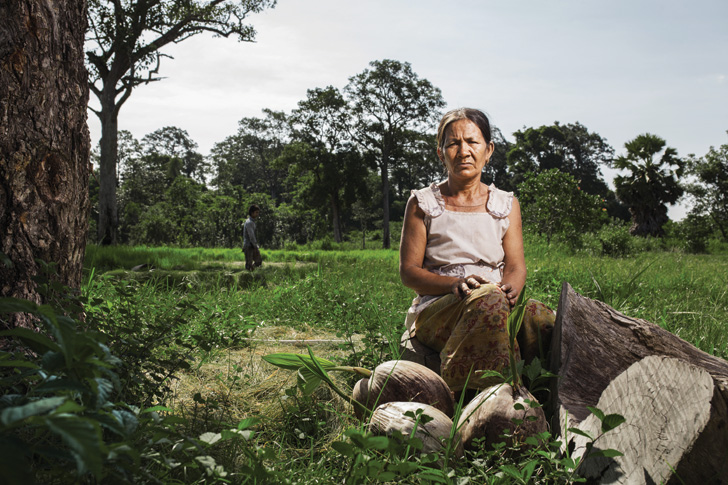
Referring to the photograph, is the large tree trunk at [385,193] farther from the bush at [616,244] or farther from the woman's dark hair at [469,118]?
the woman's dark hair at [469,118]

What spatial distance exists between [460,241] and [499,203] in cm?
35

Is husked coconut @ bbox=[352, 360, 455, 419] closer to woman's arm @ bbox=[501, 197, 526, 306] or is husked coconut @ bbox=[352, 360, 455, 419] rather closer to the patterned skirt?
the patterned skirt

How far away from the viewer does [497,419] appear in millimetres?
2053

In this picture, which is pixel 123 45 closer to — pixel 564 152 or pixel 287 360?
pixel 287 360

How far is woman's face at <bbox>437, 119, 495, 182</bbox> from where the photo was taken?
9.28 ft

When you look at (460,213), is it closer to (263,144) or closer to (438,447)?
(438,447)

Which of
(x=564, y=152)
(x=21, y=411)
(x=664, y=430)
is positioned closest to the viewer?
(x=21, y=411)

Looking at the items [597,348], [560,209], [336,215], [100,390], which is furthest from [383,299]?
[336,215]

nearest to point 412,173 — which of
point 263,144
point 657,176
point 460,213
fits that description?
point 263,144

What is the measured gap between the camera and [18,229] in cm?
215

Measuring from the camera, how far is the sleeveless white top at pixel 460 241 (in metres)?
2.88

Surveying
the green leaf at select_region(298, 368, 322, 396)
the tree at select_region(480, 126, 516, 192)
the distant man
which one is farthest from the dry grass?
the tree at select_region(480, 126, 516, 192)

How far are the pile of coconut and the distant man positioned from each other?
844cm

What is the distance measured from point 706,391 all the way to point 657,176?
3664 centimetres
